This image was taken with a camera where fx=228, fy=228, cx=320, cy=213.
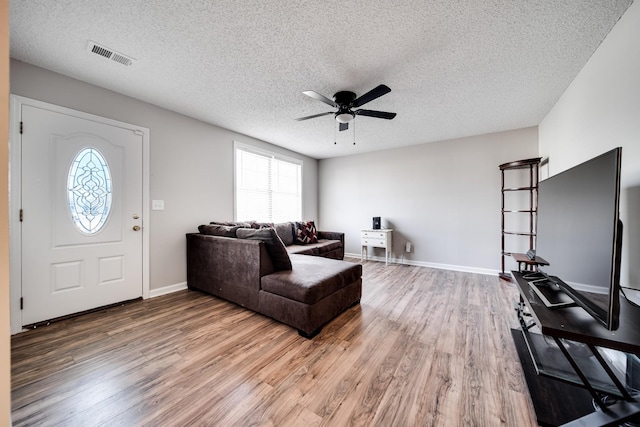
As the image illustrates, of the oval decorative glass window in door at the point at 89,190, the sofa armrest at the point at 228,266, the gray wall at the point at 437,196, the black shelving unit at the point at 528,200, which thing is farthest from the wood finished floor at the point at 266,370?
the gray wall at the point at 437,196

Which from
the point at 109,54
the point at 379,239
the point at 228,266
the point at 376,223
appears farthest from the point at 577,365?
the point at 109,54

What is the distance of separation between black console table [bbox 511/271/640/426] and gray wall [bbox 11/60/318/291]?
370 centimetres

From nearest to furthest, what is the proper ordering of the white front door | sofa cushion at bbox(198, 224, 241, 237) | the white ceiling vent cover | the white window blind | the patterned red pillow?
1. the white ceiling vent cover
2. the white front door
3. sofa cushion at bbox(198, 224, 241, 237)
4. the white window blind
5. the patterned red pillow

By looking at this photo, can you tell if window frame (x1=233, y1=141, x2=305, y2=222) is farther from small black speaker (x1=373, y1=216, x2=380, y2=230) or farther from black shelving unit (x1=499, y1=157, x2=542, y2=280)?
black shelving unit (x1=499, y1=157, x2=542, y2=280)

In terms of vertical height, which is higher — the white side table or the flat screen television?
the flat screen television

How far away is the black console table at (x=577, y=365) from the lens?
0.96m

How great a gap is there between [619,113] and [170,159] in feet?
14.4

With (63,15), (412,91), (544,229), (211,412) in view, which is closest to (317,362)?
(211,412)

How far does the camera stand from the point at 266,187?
182 inches

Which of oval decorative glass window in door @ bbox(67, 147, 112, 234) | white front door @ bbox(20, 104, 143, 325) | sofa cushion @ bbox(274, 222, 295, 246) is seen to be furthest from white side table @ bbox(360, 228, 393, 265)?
oval decorative glass window in door @ bbox(67, 147, 112, 234)

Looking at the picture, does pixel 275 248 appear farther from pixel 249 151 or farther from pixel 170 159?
pixel 249 151

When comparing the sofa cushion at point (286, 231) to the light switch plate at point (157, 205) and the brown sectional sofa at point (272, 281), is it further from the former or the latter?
the light switch plate at point (157, 205)

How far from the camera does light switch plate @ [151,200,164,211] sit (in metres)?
2.93

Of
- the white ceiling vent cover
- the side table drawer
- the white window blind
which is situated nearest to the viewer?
the white ceiling vent cover
